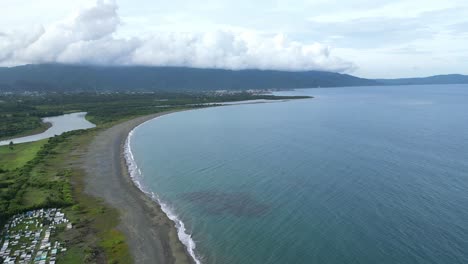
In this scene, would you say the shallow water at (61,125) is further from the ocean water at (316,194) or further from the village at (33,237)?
the village at (33,237)

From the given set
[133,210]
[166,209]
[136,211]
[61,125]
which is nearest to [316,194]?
[166,209]

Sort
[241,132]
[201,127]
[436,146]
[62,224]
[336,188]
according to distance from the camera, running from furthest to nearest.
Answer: [201,127], [241,132], [436,146], [336,188], [62,224]

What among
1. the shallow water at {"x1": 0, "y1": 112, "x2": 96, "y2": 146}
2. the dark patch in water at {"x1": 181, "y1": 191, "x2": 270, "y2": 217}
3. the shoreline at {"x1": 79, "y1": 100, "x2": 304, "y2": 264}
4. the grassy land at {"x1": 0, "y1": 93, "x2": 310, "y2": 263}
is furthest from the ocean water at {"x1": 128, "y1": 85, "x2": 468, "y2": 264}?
the shallow water at {"x1": 0, "y1": 112, "x2": 96, "y2": 146}

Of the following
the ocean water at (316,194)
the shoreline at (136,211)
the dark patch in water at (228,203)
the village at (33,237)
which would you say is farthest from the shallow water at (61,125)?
the dark patch in water at (228,203)

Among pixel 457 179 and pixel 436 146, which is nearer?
pixel 457 179

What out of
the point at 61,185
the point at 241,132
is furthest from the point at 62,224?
the point at 241,132

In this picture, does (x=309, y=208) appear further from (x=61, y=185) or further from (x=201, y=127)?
(x=201, y=127)

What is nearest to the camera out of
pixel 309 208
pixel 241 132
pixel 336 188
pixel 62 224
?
pixel 62 224

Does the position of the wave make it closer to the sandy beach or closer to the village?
the sandy beach
